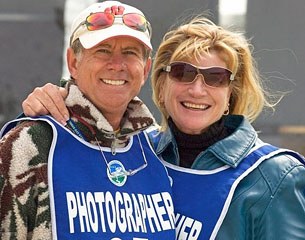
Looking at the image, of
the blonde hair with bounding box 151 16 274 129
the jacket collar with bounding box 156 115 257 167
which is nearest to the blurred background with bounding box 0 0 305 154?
the blonde hair with bounding box 151 16 274 129

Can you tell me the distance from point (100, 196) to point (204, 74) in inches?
25.1

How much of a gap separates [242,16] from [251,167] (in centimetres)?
242

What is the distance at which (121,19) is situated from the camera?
2164 mm

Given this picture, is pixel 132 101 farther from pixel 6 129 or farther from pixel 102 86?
pixel 6 129

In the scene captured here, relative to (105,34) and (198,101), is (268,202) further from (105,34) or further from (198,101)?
(105,34)

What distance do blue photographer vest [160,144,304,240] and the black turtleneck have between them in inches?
2.8

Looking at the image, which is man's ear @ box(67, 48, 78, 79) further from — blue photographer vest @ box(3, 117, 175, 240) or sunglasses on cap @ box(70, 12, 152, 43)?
blue photographer vest @ box(3, 117, 175, 240)

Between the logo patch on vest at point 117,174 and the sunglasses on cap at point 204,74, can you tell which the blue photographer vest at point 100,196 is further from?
the sunglasses on cap at point 204,74

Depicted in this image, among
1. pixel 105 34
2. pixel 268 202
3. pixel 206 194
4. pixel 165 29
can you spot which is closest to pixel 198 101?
pixel 206 194

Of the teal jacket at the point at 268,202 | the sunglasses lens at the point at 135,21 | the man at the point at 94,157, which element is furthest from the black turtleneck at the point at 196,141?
the sunglasses lens at the point at 135,21

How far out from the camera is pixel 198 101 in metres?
2.53

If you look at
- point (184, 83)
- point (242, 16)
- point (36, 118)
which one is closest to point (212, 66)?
point (184, 83)

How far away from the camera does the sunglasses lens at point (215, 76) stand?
98.5 inches

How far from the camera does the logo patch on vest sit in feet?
7.11
